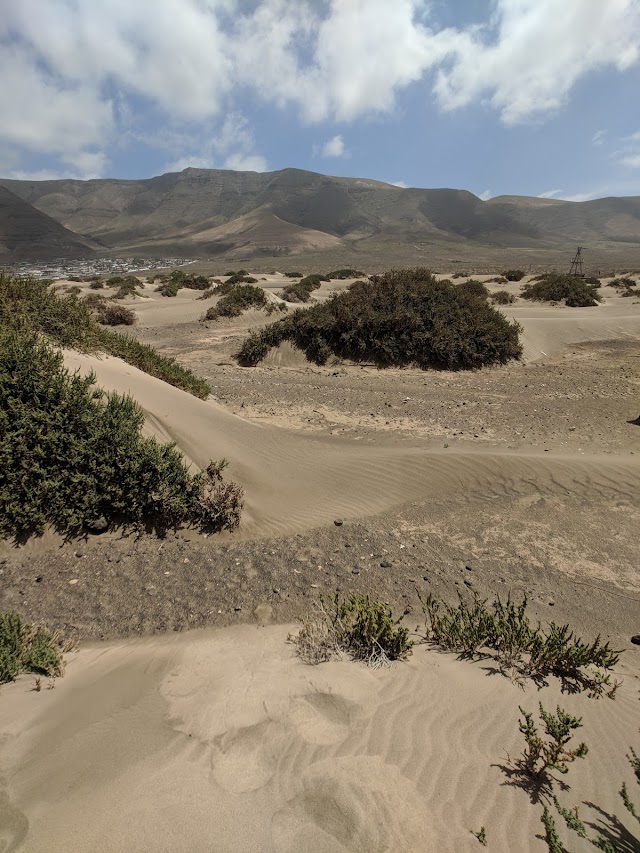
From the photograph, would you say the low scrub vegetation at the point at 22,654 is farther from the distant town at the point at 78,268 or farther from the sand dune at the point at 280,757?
the distant town at the point at 78,268

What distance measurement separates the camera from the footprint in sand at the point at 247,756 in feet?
7.09

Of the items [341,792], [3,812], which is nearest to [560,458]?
[341,792]

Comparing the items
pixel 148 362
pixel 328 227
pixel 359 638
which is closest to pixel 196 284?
pixel 148 362

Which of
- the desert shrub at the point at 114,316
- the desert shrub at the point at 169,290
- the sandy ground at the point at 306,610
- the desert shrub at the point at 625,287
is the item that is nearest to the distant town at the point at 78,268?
the desert shrub at the point at 169,290

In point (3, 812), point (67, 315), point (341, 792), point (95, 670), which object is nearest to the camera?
point (3, 812)

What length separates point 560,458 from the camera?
680 centimetres

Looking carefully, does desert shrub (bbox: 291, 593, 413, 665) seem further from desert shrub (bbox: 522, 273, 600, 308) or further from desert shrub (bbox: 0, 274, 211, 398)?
desert shrub (bbox: 522, 273, 600, 308)

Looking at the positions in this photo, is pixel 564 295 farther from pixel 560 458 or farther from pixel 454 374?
pixel 560 458

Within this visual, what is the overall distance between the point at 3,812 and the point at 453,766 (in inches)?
81.4

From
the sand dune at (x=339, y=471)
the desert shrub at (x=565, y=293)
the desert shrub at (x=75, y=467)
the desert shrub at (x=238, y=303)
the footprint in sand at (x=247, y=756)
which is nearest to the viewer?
the footprint in sand at (x=247, y=756)

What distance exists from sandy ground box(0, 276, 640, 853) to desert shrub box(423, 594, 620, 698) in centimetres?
15

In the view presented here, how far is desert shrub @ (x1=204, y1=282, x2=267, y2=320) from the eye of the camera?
20609mm

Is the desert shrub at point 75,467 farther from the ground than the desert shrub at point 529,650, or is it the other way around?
the desert shrub at point 75,467

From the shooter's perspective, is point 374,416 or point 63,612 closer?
point 63,612
